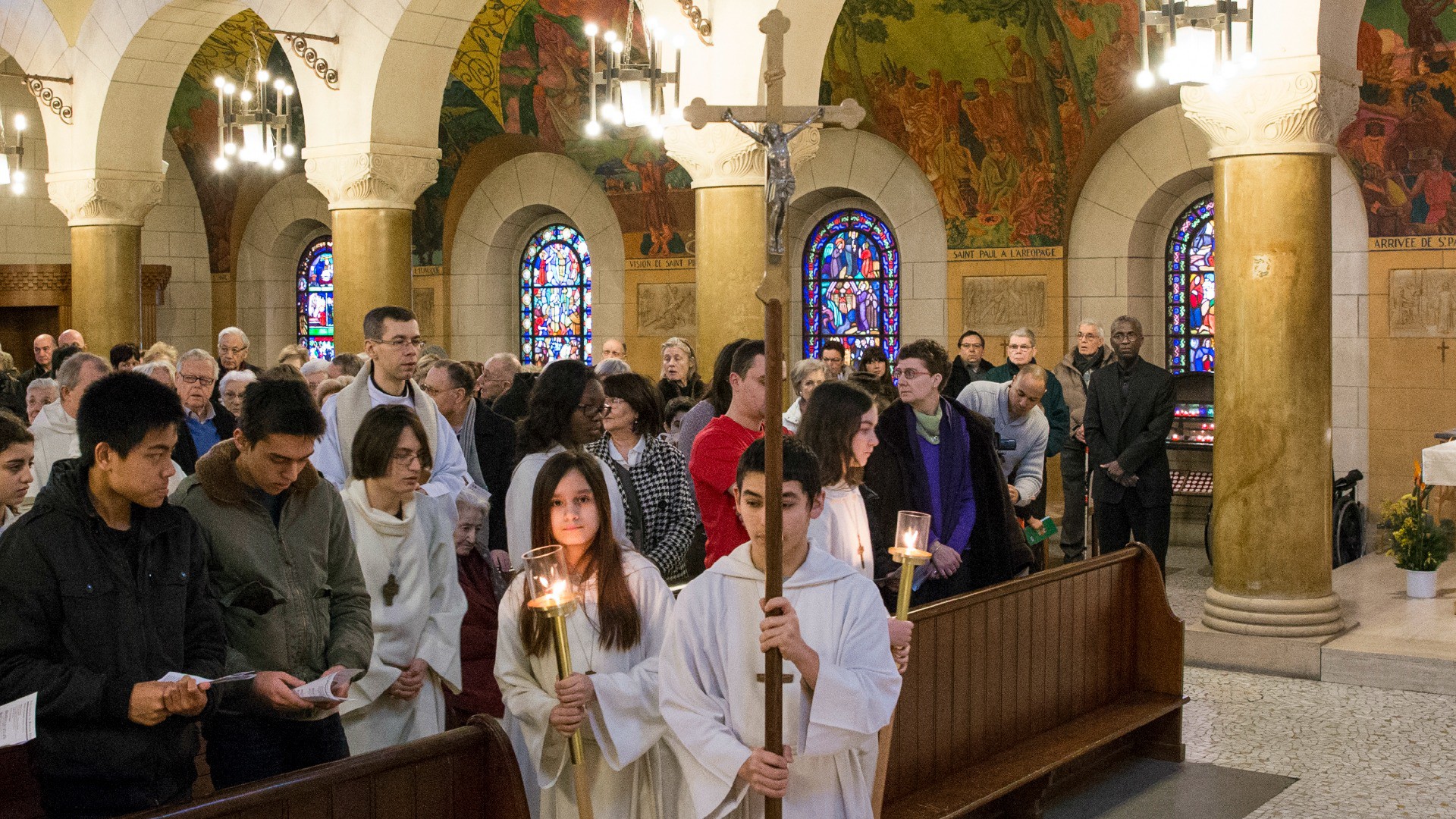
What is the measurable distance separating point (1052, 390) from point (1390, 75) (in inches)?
178

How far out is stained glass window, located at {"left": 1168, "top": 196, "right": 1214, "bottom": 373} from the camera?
42.8 feet

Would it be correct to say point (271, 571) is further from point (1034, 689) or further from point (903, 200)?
point (903, 200)

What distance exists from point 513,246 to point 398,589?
13242mm

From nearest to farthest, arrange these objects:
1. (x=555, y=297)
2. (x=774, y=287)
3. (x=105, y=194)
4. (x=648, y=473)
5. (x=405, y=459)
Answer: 1. (x=774, y=287)
2. (x=405, y=459)
3. (x=648, y=473)
4. (x=105, y=194)
5. (x=555, y=297)

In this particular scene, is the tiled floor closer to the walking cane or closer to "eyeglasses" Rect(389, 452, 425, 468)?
the walking cane

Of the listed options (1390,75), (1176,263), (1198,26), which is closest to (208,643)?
(1198,26)

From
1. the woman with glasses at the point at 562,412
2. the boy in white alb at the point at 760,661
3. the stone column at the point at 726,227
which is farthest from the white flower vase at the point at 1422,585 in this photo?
the boy in white alb at the point at 760,661

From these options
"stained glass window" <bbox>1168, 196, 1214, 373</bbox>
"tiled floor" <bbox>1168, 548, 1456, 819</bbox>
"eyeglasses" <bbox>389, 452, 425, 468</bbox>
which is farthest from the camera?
"stained glass window" <bbox>1168, 196, 1214, 373</bbox>

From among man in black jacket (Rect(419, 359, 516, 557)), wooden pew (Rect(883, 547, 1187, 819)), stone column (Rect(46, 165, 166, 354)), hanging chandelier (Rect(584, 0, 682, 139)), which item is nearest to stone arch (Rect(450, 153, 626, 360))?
stone column (Rect(46, 165, 166, 354))

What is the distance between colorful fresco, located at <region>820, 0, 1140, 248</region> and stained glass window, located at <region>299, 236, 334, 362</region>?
7.97 metres

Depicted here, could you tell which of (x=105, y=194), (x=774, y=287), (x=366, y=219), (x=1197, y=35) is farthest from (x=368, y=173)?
(x=774, y=287)

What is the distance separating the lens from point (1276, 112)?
7332 mm

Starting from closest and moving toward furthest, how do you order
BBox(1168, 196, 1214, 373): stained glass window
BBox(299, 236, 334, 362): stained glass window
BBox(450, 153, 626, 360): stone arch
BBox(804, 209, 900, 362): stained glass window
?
BBox(1168, 196, 1214, 373): stained glass window → BBox(804, 209, 900, 362): stained glass window → BBox(450, 153, 626, 360): stone arch → BBox(299, 236, 334, 362): stained glass window

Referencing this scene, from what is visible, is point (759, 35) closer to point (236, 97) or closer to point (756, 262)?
point (756, 262)
